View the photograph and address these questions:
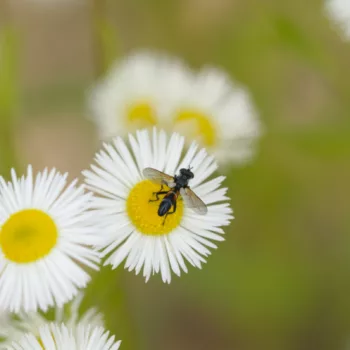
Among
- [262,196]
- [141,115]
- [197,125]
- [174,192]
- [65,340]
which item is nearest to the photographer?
[65,340]

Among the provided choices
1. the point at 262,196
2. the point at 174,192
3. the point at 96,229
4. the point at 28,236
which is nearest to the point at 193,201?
the point at 174,192

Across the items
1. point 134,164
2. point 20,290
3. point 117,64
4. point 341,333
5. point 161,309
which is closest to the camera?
point 20,290

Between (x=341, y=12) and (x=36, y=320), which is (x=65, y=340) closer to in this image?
(x=36, y=320)

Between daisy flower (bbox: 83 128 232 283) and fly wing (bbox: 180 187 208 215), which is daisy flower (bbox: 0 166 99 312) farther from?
fly wing (bbox: 180 187 208 215)

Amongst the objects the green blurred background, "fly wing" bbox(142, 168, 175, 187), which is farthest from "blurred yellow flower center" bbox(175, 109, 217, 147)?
"fly wing" bbox(142, 168, 175, 187)

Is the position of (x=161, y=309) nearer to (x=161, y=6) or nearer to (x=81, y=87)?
(x=81, y=87)

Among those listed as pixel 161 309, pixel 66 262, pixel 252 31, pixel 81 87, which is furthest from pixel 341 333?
pixel 66 262

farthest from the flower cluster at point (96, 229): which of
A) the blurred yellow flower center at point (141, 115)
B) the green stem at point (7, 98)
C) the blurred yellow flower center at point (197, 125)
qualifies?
the blurred yellow flower center at point (141, 115)
